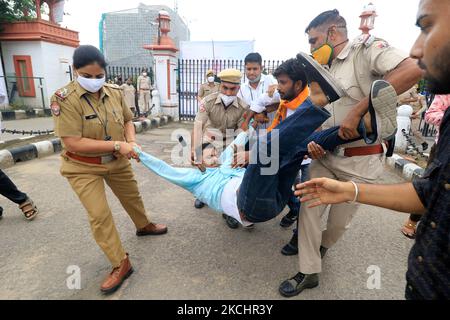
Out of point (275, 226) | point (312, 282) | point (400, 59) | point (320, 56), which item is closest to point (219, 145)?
point (275, 226)

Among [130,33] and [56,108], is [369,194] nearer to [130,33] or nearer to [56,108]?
[56,108]

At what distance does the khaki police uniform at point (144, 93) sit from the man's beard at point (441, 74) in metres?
10.0

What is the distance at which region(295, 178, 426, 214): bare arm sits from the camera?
105 cm

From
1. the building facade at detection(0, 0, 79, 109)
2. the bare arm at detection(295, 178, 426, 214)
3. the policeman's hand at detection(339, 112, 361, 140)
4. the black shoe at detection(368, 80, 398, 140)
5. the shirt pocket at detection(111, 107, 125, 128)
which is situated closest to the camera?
the bare arm at detection(295, 178, 426, 214)

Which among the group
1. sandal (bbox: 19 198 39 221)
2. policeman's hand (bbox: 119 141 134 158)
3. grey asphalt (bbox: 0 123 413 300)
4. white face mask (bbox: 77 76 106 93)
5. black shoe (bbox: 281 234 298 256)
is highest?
white face mask (bbox: 77 76 106 93)

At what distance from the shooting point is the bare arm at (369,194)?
41.3 inches

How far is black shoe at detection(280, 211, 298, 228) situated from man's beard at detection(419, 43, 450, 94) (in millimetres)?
2272

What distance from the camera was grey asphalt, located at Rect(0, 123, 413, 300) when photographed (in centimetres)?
203

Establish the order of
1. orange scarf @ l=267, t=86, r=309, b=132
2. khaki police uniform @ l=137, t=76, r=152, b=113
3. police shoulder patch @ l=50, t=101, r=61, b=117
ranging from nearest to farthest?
police shoulder patch @ l=50, t=101, r=61, b=117, orange scarf @ l=267, t=86, r=309, b=132, khaki police uniform @ l=137, t=76, r=152, b=113

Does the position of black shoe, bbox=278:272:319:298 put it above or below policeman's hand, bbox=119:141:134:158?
below

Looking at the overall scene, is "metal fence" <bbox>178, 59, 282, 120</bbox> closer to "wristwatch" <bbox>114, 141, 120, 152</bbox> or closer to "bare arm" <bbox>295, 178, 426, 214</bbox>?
"wristwatch" <bbox>114, 141, 120, 152</bbox>

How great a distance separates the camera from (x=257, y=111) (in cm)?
333

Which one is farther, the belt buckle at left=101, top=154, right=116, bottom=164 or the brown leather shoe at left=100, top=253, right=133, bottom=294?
the belt buckle at left=101, top=154, right=116, bottom=164

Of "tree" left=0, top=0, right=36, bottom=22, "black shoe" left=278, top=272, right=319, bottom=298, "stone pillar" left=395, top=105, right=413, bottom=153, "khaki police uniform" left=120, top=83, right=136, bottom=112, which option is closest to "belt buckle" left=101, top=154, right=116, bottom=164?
"black shoe" left=278, top=272, right=319, bottom=298
